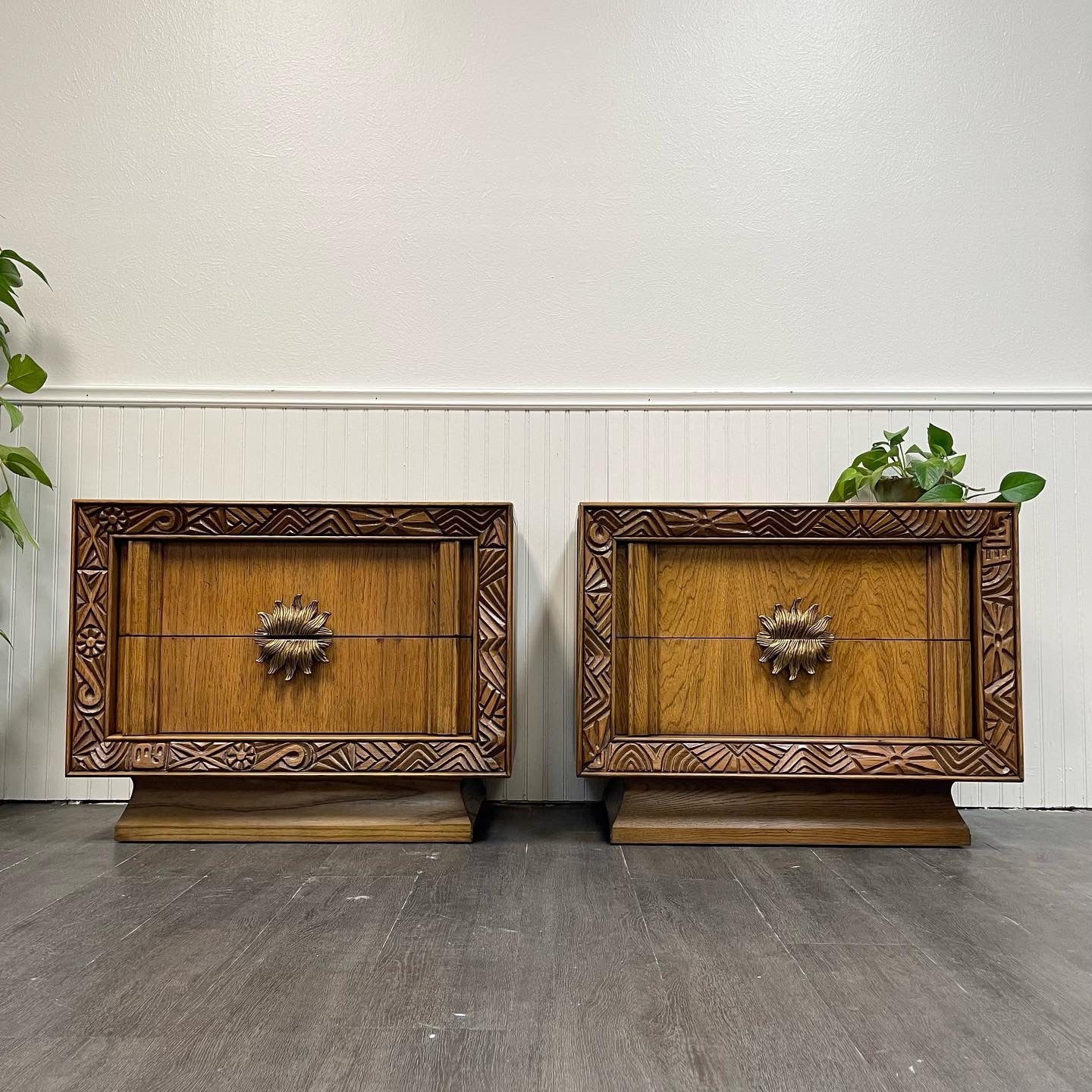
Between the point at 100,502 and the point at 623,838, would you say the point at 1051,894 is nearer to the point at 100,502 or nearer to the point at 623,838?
the point at 623,838


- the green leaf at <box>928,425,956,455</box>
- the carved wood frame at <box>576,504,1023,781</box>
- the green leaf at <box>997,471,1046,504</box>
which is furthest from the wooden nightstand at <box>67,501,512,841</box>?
the green leaf at <box>997,471,1046,504</box>

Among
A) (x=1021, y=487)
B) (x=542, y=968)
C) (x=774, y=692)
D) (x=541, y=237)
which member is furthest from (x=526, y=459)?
(x=542, y=968)

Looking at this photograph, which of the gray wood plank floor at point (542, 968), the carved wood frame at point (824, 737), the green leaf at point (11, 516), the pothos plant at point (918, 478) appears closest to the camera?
the gray wood plank floor at point (542, 968)

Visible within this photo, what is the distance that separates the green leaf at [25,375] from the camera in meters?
1.54

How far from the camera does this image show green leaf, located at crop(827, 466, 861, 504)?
57.9 inches

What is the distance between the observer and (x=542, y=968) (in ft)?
2.77

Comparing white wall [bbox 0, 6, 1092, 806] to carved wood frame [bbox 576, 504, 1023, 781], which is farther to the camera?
white wall [bbox 0, 6, 1092, 806]

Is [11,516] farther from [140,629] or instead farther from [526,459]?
[526,459]

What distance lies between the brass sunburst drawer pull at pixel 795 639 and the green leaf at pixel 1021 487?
44cm

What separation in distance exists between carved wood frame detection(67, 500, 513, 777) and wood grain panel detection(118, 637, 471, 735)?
1.0 inches

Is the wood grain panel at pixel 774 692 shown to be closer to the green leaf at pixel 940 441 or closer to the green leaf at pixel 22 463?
the green leaf at pixel 940 441

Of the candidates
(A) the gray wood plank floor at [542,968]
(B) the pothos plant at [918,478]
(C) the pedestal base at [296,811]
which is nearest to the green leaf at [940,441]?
(B) the pothos plant at [918,478]

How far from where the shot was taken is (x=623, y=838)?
4.39ft

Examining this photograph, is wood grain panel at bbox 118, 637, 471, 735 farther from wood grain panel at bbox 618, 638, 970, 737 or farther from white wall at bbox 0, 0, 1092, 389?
white wall at bbox 0, 0, 1092, 389
